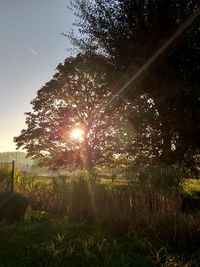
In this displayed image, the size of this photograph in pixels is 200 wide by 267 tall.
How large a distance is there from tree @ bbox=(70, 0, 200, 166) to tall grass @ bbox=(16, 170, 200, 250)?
156 inches

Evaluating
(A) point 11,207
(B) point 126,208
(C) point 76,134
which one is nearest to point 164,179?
(B) point 126,208

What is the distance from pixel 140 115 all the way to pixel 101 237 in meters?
10.7

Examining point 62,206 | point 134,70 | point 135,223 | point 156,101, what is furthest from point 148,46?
point 135,223

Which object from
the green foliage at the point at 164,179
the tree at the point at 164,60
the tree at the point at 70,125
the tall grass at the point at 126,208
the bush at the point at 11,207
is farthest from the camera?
the tree at the point at 70,125

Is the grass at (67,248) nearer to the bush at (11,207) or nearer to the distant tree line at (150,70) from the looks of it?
the bush at (11,207)

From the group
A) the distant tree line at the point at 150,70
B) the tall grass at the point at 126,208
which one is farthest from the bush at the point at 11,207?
the distant tree line at the point at 150,70

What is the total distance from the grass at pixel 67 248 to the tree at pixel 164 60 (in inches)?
387

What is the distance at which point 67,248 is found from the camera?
8141 millimetres

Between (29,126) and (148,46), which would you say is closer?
(148,46)

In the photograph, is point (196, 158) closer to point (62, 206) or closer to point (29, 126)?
point (62, 206)

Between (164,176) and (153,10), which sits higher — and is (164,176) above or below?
below

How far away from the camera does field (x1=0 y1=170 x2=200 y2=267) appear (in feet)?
24.9

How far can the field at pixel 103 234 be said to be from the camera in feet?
24.9

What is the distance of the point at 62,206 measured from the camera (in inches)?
536
